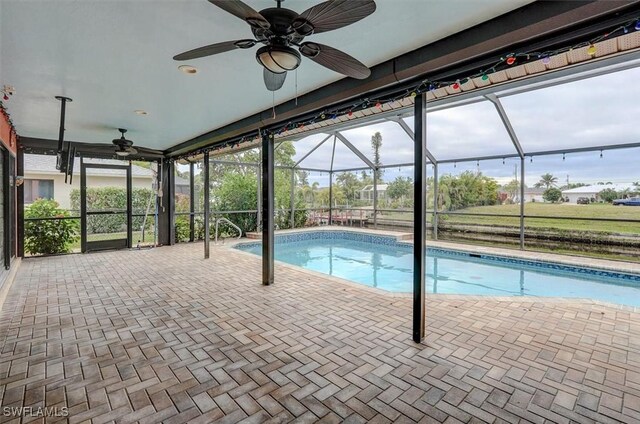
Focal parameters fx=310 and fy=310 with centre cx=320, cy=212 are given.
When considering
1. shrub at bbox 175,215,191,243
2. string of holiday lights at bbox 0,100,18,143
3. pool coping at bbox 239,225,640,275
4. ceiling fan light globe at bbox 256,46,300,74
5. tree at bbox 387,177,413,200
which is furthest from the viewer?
tree at bbox 387,177,413,200

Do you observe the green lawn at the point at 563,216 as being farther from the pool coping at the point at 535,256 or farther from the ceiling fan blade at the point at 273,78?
the ceiling fan blade at the point at 273,78

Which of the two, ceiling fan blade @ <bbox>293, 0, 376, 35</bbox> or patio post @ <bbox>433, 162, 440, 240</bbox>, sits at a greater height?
ceiling fan blade @ <bbox>293, 0, 376, 35</bbox>

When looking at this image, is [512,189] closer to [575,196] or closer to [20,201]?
[575,196]

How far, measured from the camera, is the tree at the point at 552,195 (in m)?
7.32

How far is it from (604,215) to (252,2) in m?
8.21

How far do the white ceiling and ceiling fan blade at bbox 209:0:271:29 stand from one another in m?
0.45

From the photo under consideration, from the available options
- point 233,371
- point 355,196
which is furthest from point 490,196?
point 233,371

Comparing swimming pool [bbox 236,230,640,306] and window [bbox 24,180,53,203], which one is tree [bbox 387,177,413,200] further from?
window [bbox 24,180,53,203]

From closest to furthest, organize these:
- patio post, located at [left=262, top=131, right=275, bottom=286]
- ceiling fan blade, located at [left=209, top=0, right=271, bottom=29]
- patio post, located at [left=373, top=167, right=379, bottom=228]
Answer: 1. ceiling fan blade, located at [left=209, top=0, right=271, bottom=29]
2. patio post, located at [left=262, top=131, right=275, bottom=286]
3. patio post, located at [left=373, top=167, right=379, bottom=228]

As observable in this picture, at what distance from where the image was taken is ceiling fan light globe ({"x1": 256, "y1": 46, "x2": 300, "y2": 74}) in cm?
187

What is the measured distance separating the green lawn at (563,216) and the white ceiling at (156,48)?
6725 millimetres

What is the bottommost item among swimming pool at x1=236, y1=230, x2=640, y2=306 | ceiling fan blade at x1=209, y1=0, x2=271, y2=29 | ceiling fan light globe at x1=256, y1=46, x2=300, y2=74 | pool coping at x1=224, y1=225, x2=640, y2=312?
swimming pool at x1=236, y1=230, x2=640, y2=306

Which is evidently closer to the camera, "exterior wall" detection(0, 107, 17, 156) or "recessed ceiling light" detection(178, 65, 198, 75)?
"recessed ceiling light" detection(178, 65, 198, 75)

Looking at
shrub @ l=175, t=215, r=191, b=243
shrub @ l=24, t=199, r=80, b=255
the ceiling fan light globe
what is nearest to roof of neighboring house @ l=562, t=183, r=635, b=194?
the ceiling fan light globe
